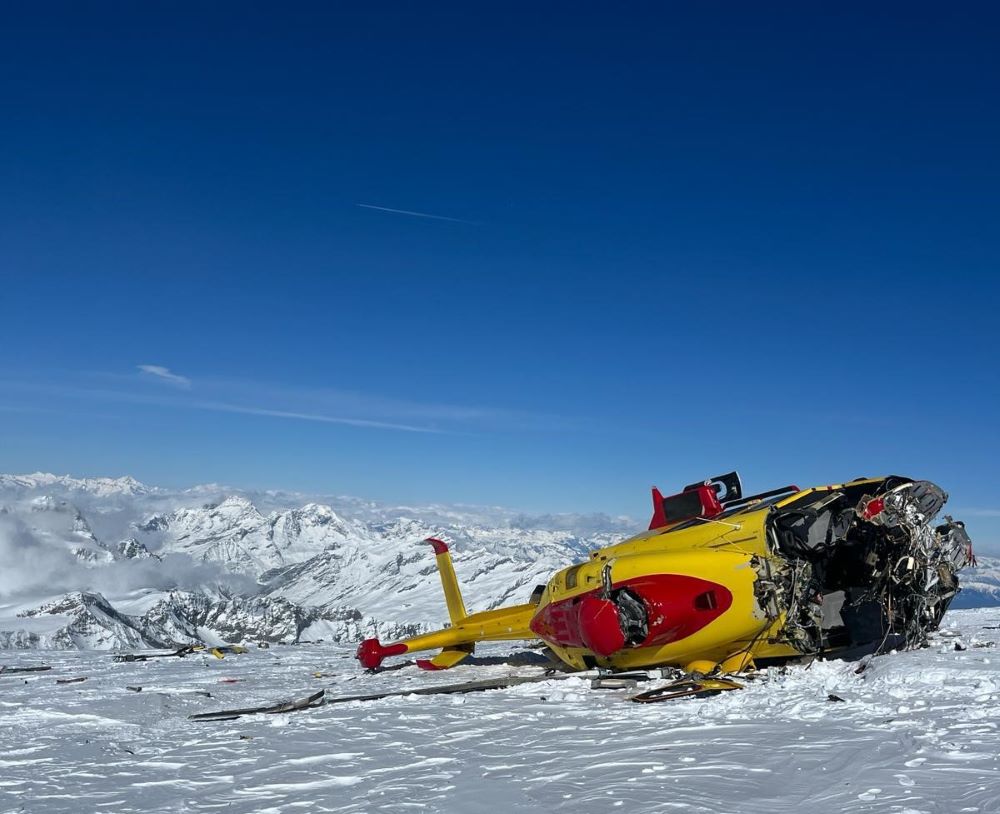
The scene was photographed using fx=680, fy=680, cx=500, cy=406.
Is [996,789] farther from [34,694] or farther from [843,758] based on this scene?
[34,694]

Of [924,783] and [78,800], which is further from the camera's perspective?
[78,800]

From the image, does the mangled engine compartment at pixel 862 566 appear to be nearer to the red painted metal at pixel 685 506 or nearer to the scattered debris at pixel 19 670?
the red painted metal at pixel 685 506

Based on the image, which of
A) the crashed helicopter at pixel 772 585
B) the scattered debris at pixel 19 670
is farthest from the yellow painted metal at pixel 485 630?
the scattered debris at pixel 19 670

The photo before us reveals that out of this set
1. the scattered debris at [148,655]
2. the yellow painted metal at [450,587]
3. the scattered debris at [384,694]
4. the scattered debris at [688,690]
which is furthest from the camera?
the scattered debris at [148,655]

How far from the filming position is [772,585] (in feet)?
42.0

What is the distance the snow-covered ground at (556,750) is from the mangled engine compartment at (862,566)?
3.31 ft

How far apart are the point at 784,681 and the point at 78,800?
10.3 m

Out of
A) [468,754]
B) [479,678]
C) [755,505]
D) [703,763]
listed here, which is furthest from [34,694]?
[755,505]

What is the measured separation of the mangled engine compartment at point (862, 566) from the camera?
514 inches

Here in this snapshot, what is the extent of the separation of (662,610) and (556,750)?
4.87 m

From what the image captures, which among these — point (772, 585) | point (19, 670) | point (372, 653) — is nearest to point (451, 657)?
point (372, 653)

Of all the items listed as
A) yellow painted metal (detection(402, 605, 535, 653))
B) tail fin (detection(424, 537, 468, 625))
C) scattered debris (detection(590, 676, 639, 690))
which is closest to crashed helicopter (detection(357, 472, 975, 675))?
scattered debris (detection(590, 676, 639, 690))

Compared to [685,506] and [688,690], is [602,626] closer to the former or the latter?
[688,690]

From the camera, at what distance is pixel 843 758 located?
6.91 m
